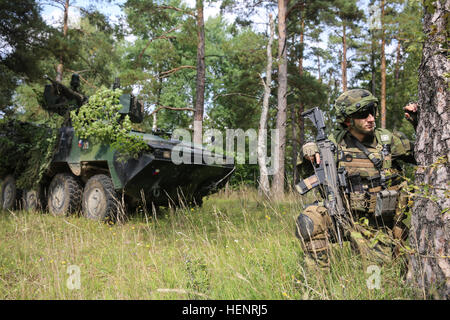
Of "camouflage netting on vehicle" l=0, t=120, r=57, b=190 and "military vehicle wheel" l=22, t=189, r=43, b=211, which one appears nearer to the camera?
"camouflage netting on vehicle" l=0, t=120, r=57, b=190

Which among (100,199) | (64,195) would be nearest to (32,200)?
(64,195)

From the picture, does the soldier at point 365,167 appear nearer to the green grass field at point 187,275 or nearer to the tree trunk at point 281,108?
the green grass field at point 187,275

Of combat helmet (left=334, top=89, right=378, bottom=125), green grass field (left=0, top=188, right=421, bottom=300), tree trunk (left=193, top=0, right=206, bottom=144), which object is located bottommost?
green grass field (left=0, top=188, right=421, bottom=300)

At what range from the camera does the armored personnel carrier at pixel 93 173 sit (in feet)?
16.1

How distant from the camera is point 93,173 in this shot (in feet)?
19.2

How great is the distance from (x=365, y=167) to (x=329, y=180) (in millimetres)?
447

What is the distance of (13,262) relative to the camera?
11.0 feet

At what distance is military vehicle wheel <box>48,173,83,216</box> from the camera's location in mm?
5762

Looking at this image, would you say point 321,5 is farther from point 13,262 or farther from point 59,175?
point 13,262

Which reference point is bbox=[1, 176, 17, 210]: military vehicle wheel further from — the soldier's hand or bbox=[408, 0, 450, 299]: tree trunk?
bbox=[408, 0, 450, 299]: tree trunk

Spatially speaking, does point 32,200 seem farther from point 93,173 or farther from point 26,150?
point 93,173

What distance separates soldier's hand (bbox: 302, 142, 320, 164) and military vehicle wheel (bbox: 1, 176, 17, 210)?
6.75 metres

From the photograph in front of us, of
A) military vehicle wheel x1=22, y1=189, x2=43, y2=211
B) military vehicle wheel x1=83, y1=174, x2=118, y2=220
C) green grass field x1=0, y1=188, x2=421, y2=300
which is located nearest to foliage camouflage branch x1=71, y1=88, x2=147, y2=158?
military vehicle wheel x1=83, y1=174, x2=118, y2=220
